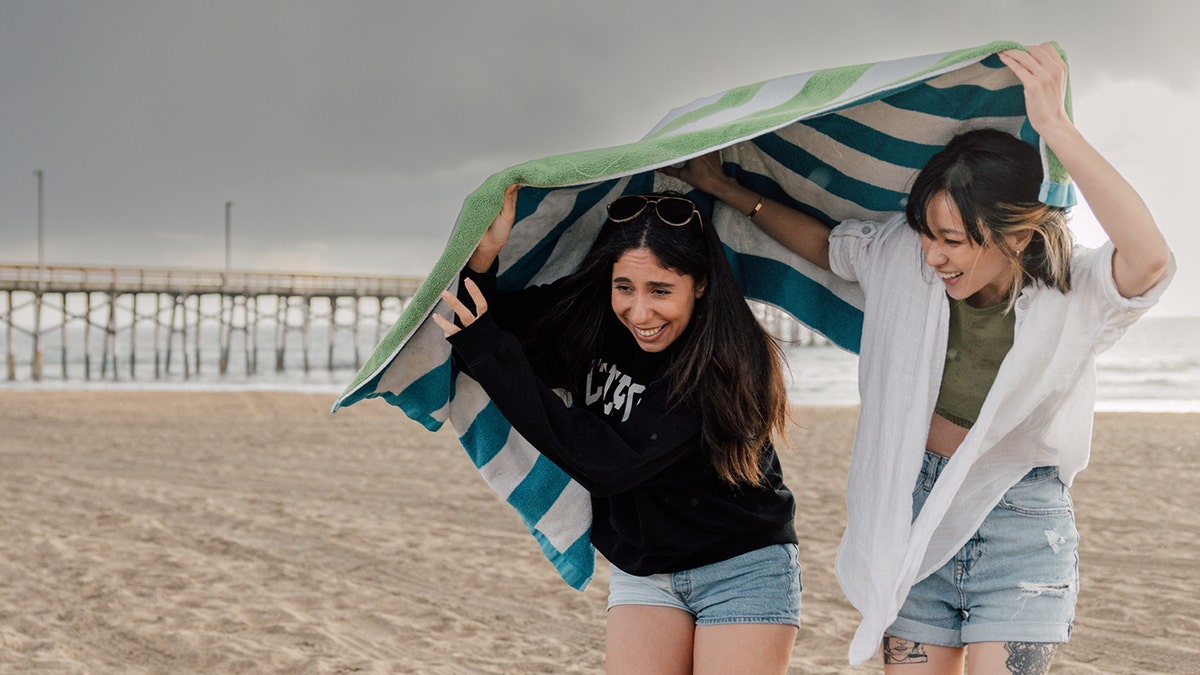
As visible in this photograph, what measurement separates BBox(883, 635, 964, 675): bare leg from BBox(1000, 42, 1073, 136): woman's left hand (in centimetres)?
134

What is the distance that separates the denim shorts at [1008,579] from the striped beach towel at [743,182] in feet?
2.48

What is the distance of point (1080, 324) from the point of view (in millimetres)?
2258

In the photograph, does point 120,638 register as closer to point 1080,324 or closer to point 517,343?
point 517,343

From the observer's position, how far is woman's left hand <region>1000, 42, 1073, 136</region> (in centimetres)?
219

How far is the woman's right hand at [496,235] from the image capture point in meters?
2.60

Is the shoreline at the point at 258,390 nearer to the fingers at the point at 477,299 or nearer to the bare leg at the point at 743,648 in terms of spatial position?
the fingers at the point at 477,299

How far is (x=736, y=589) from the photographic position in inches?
101

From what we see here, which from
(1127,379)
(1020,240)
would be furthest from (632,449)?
(1127,379)

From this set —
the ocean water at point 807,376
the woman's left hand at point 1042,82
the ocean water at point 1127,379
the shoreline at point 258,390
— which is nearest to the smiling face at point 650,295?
the woman's left hand at point 1042,82

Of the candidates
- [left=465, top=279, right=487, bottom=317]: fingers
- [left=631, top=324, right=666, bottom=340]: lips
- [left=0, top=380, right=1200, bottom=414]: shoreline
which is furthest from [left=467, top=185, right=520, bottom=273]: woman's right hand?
[left=0, top=380, right=1200, bottom=414]: shoreline

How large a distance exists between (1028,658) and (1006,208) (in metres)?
1.09

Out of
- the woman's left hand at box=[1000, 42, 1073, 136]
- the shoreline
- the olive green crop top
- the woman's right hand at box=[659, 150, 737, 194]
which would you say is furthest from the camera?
the shoreline

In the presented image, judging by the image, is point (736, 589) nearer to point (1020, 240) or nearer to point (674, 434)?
point (674, 434)

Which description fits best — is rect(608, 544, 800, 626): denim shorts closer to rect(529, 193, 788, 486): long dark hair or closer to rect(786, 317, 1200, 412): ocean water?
rect(529, 193, 788, 486): long dark hair
